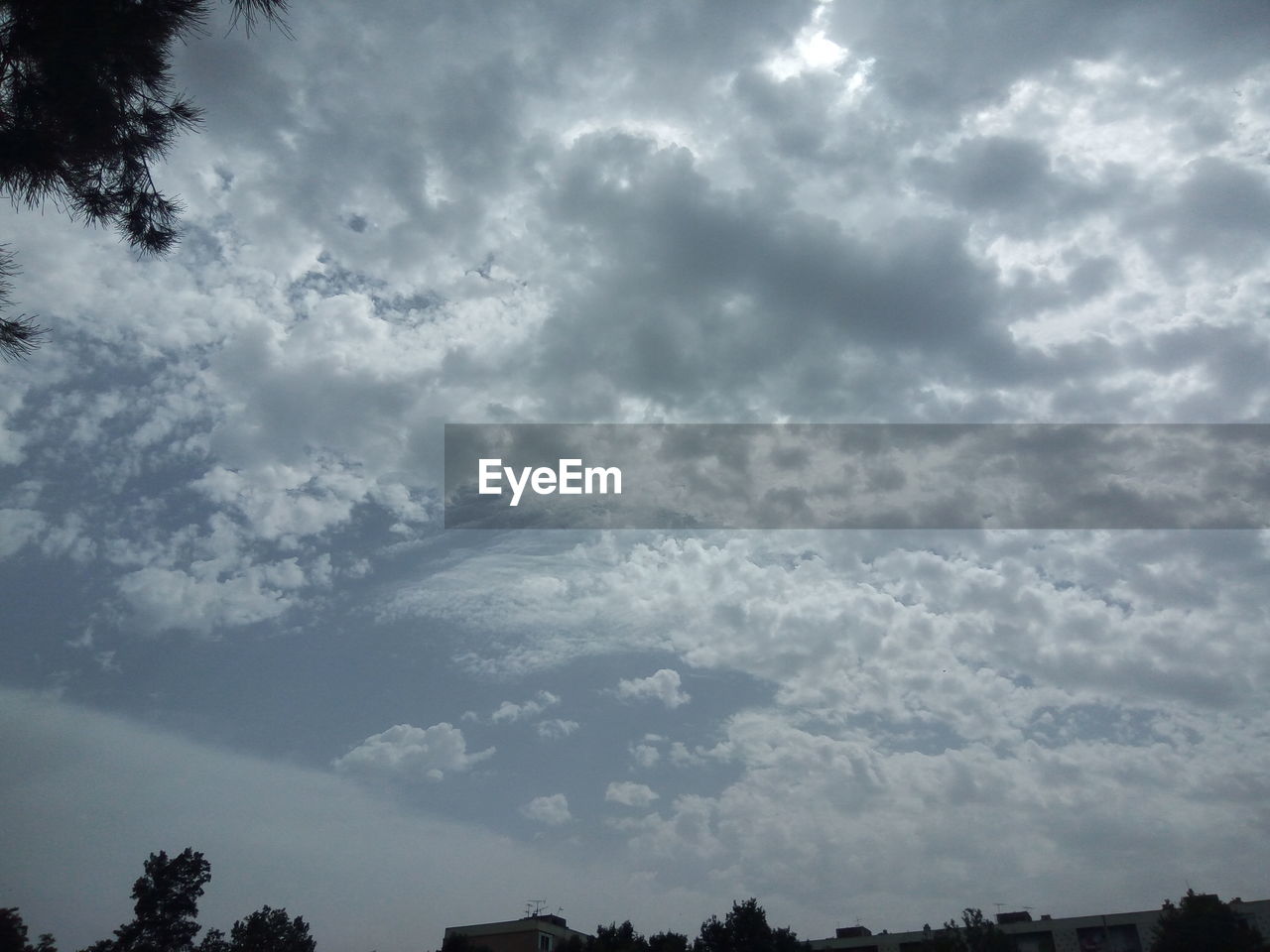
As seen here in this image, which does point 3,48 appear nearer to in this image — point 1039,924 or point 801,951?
point 801,951

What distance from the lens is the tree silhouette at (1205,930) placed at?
1369 inches

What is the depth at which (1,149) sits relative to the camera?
951 centimetres

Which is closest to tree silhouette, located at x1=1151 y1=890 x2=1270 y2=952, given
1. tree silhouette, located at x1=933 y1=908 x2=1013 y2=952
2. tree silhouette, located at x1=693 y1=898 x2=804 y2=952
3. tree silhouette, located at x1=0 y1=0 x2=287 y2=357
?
tree silhouette, located at x1=933 y1=908 x2=1013 y2=952

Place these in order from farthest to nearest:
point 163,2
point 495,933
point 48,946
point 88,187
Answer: point 495,933, point 48,946, point 88,187, point 163,2

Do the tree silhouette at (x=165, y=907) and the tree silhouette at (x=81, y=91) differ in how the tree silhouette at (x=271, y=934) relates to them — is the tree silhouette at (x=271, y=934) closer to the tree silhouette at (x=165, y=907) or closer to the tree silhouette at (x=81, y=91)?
the tree silhouette at (x=165, y=907)

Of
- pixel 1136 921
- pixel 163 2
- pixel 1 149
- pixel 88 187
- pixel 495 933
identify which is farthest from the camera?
pixel 495 933

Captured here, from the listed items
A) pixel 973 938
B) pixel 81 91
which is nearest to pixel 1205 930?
pixel 973 938

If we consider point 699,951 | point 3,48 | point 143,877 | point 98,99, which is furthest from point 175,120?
point 143,877

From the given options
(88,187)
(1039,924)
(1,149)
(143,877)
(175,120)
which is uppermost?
(175,120)

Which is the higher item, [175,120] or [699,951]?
[175,120]

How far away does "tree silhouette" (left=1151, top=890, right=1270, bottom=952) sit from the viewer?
3478 centimetres

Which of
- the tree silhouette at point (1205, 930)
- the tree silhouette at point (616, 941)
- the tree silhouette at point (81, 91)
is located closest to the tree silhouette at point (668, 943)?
the tree silhouette at point (616, 941)

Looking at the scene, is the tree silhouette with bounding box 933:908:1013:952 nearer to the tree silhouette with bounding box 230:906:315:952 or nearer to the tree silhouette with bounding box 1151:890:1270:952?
the tree silhouette with bounding box 1151:890:1270:952

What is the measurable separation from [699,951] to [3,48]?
48532 mm
